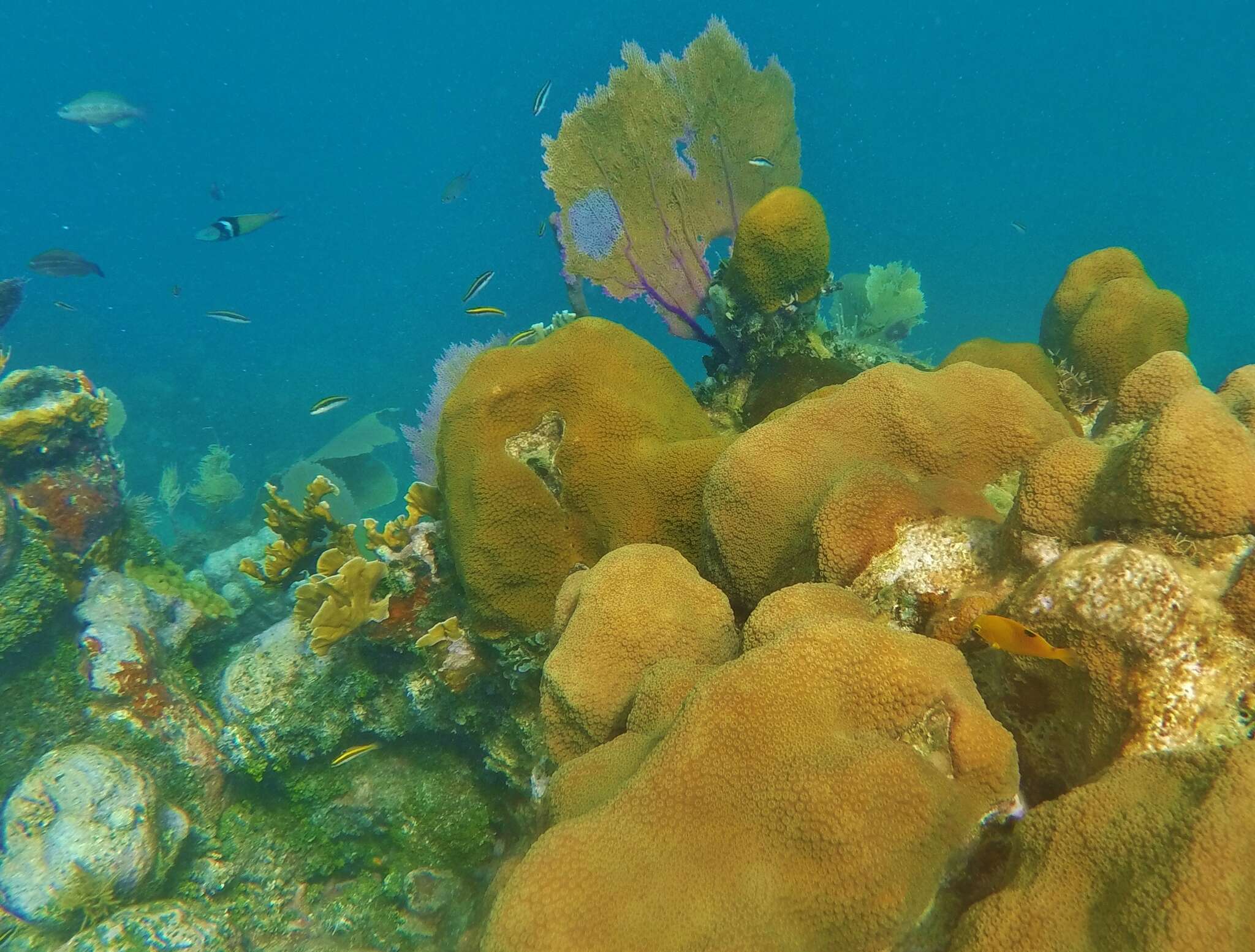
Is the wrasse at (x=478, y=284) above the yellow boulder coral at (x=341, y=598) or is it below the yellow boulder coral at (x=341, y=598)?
above

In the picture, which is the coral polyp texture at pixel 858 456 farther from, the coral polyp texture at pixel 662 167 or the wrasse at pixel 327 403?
the wrasse at pixel 327 403

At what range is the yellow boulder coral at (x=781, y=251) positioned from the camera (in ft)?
15.3

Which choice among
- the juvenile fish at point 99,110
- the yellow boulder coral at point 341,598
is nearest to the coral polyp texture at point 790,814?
the yellow boulder coral at point 341,598

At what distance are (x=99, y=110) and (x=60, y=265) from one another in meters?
5.69

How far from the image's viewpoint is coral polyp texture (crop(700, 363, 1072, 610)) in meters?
2.90

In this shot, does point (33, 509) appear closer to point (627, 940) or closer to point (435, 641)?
point (435, 641)

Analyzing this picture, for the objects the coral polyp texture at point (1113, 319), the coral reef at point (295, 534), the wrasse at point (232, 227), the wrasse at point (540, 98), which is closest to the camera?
the coral polyp texture at point (1113, 319)

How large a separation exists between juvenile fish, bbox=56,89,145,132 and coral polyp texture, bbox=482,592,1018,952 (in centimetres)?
1684

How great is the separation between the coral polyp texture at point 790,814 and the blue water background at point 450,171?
23.0 meters

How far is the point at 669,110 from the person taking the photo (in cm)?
612

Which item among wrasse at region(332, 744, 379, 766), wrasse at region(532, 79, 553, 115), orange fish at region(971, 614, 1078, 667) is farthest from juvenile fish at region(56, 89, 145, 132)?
orange fish at region(971, 614, 1078, 667)

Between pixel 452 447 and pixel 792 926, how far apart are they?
3.01 m

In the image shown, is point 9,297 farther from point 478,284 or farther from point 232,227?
point 478,284

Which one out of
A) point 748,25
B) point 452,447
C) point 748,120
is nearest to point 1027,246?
point 748,25
